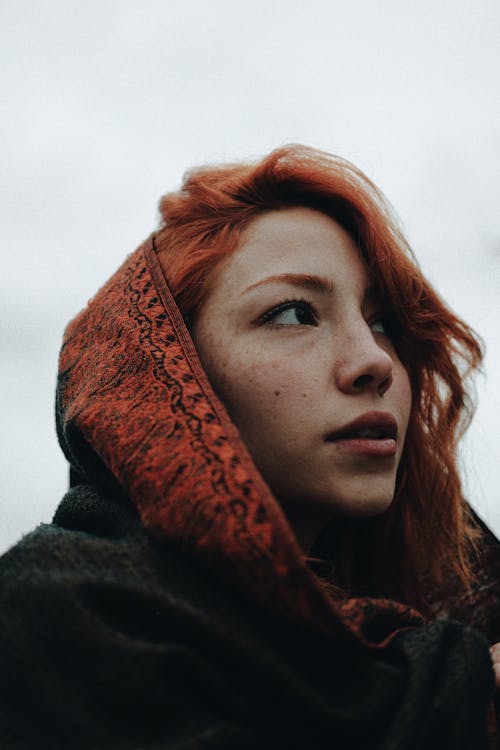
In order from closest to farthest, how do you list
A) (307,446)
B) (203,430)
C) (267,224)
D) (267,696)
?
(267,696)
(203,430)
(307,446)
(267,224)

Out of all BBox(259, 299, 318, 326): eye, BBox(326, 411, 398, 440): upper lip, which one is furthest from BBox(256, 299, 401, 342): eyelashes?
BBox(326, 411, 398, 440): upper lip

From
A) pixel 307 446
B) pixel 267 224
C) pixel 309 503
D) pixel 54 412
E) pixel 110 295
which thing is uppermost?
pixel 267 224

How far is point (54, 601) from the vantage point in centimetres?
93

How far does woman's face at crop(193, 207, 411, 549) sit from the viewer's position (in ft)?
3.93

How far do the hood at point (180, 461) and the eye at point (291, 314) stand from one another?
0.20 meters

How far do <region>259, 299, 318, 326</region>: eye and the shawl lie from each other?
11.6 inches

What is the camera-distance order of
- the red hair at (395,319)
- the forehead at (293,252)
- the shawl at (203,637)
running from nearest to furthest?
the shawl at (203,637) → the forehead at (293,252) → the red hair at (395,319)

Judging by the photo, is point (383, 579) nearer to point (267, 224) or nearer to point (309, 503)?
point (309, 503)

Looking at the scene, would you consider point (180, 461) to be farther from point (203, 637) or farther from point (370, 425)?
point (370, 425)

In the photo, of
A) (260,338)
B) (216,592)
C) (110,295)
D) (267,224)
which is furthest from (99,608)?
(267,224)

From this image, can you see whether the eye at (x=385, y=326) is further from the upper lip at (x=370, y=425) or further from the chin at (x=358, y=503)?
the chin at (x=358, y=503)

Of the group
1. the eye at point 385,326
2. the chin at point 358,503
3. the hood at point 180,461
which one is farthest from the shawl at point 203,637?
the eye at point 385,326

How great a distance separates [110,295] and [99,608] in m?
0.78

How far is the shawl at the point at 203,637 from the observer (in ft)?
2.85
